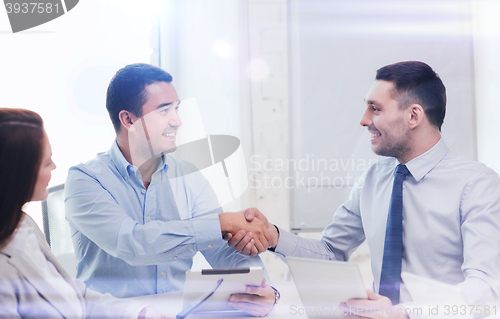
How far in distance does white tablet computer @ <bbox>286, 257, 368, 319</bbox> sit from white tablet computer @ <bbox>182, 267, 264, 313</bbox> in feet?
0.34

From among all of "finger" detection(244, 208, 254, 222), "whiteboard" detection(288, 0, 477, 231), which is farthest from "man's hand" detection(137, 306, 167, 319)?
"whiteboard" detection(288, 0, 477, 231)

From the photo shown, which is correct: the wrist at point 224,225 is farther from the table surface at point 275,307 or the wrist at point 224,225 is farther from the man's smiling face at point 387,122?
the man's smiling face at point 387,122

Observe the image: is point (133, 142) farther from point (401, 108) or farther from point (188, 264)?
point (401, 108)

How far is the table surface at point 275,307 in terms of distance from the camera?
3.26 feet

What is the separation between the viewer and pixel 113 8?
66.6 inches

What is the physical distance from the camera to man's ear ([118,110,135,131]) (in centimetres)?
138

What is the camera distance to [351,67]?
5.49 feet

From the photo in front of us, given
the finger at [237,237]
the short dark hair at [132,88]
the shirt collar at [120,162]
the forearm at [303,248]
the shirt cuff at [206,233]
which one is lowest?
the forearm at [303,248]

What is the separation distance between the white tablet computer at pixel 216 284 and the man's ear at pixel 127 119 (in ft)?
2.29

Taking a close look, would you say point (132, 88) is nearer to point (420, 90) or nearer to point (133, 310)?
point (133, 310)

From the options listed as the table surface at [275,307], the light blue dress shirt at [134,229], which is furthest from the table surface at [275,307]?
the light blue dress shirt at [134,229]

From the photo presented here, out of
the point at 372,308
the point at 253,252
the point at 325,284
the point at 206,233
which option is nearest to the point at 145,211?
the point at 206,233

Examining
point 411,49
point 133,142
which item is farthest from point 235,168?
point 411,49

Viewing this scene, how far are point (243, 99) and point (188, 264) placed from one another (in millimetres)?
774
